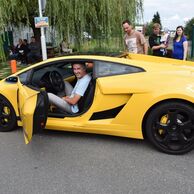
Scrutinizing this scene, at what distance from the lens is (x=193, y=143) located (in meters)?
3.61

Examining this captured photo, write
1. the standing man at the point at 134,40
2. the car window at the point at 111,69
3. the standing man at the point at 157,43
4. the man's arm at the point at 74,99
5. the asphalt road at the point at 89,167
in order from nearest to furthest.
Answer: the asphalt road at the point at 89,167, the car window at the point at 111,69, the man's arm at the point at 74,99, the standing man at the point at 134,40, the standing man at the point at 157,43

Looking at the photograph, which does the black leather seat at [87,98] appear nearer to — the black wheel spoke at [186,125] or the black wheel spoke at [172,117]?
the black wheel spoke at [172,117]

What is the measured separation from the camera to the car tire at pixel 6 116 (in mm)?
4531

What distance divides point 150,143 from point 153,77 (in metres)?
0.87

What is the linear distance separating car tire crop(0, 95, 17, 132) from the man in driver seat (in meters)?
0.70

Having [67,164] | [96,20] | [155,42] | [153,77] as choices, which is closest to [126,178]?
[67,164]

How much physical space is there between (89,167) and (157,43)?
477 cm

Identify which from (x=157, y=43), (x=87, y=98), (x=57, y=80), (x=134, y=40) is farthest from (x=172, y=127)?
(x=157, y=43)

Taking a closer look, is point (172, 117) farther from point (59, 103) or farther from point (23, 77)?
point (23, 77)

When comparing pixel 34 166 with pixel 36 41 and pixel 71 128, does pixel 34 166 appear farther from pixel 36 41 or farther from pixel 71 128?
pixel 36 41

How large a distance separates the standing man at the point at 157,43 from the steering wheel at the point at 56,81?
3435 millimetres

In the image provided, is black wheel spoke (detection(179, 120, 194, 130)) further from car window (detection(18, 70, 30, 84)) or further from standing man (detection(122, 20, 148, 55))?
standing man (detection(122, 20, 148, 55))

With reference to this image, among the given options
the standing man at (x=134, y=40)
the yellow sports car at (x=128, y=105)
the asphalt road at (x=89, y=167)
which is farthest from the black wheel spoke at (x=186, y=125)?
the standing man at (x=134, y=40)

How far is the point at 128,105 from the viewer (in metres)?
3.73
